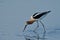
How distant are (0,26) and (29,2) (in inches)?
83.5

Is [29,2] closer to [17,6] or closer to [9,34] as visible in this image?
[17,6]

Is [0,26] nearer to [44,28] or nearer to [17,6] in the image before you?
[44,28]

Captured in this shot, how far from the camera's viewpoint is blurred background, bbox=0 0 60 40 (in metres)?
4.26

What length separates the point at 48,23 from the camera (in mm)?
4809

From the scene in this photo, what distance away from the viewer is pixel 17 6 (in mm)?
6320

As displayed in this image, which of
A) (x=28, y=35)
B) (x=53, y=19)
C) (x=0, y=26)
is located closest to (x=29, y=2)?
(x=53, y=19)

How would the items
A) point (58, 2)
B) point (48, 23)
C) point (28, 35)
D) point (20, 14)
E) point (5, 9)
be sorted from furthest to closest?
point (58, 2) < point (5, 9) < point (20, 14) < point (48, 23) < point (28, 35)

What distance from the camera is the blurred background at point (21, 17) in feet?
14.0

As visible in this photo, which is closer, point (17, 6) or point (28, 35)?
point (28, 35)

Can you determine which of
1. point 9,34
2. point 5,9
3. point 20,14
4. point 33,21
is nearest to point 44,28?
point 33,21

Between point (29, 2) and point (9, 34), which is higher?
point (29, 2)

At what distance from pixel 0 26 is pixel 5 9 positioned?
4.53 ft

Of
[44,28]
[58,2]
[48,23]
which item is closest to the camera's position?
[44,28]

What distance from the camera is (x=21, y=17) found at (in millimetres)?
5219
